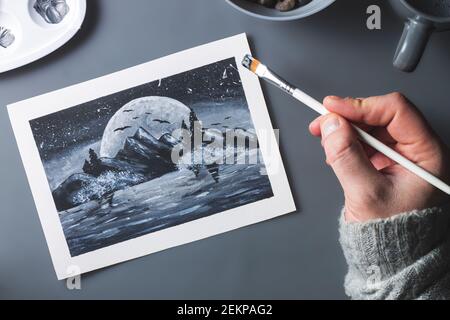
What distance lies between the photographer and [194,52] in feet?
2.21

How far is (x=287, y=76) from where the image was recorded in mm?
673

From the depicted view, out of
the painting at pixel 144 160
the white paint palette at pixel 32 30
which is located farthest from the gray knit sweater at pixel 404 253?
the white paint palette at pixel 32 30

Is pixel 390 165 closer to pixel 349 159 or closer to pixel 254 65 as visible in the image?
pixel 349 159

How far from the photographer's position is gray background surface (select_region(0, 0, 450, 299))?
0.67 meters

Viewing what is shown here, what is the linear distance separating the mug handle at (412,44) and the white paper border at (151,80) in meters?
0.17

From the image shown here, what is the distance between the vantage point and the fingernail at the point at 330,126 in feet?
1.88

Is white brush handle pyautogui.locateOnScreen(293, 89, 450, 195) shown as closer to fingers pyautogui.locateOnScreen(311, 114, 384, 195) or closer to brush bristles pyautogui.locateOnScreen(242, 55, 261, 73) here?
fingers pyautogui.locateOnScreen(311, 114, 384, 195)

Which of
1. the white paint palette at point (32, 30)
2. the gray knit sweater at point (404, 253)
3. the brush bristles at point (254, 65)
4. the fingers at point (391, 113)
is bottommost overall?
the gray knit sweater at point (404, 253)

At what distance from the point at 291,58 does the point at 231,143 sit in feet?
0.42

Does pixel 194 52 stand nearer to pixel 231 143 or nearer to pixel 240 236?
pixel 231 143

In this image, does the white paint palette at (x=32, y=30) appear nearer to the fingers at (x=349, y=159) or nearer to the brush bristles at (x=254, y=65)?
the brush bristles at (x=254, y=65)

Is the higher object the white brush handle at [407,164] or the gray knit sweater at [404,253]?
the white brush handle at [407,164]

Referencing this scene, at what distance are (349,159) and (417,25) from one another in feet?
0.55

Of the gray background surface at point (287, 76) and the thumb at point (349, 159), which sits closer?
the thumb at point (349, 159)
